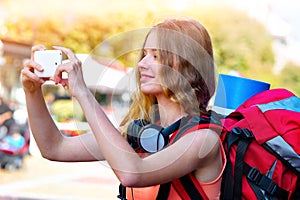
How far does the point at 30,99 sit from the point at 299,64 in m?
21.3

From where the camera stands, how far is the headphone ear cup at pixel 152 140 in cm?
152

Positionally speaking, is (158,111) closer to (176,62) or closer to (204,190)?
(176,62)

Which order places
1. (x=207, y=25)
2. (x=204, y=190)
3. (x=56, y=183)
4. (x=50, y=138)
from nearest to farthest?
1. (x=204, y=190)
2. (x=50, y=138)
3. (x=56, y=183)
4. (x=207, y=25)

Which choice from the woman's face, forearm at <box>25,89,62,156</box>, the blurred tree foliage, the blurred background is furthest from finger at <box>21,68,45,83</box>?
the blurred tree foliage

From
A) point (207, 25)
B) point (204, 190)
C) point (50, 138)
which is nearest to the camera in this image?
point (204, 190)

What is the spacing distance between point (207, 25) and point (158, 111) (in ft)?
50.3

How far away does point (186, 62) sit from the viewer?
5.15 feet

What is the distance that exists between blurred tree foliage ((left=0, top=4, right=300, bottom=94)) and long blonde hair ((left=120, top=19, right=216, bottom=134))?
48.8 ft

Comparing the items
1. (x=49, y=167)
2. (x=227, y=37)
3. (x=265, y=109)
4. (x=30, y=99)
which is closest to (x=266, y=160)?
(x=265, y=109)

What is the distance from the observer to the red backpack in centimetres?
150

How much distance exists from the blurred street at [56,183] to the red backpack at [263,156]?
582 centimetres

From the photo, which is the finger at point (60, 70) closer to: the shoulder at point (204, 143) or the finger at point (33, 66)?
the finger at point (33, 66)

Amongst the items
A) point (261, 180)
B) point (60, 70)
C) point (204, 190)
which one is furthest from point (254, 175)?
point (60, 70)

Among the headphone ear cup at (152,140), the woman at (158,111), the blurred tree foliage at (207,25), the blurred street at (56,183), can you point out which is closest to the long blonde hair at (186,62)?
the woman at (158,111)
